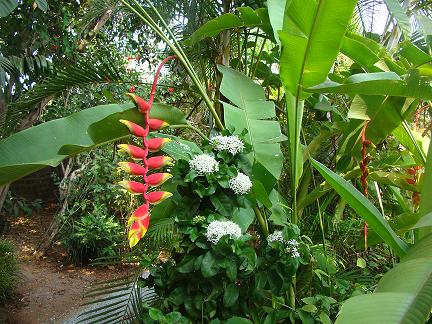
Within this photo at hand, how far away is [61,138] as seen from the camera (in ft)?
3.34

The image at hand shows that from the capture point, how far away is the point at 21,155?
0.95 metres

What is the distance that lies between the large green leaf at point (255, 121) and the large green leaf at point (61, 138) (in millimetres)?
300

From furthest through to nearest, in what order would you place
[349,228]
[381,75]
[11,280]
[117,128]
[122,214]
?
1. [122,214]
2. [11,280]
3. [349,228]
4. [117,128]
5. [381,75]

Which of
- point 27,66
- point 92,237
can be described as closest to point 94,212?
point 92,237

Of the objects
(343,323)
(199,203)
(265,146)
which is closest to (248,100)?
(265,146)

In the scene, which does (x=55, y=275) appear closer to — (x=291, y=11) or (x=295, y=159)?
(x=295, y=159)

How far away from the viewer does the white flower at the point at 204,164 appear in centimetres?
93

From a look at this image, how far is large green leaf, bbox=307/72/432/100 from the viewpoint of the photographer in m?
0.91

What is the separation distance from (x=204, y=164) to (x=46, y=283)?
3.04 meters

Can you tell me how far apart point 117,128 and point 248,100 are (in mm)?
481

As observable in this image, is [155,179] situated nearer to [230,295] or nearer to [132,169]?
[132,169]

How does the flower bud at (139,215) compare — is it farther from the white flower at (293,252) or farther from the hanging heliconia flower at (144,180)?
the white flower at (293,252)

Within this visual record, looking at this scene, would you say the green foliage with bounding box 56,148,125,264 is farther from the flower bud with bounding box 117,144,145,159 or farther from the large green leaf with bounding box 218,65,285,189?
the flower bud with bounding box 117,144,145,159

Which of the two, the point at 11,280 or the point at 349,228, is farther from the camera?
the point at 11,280
